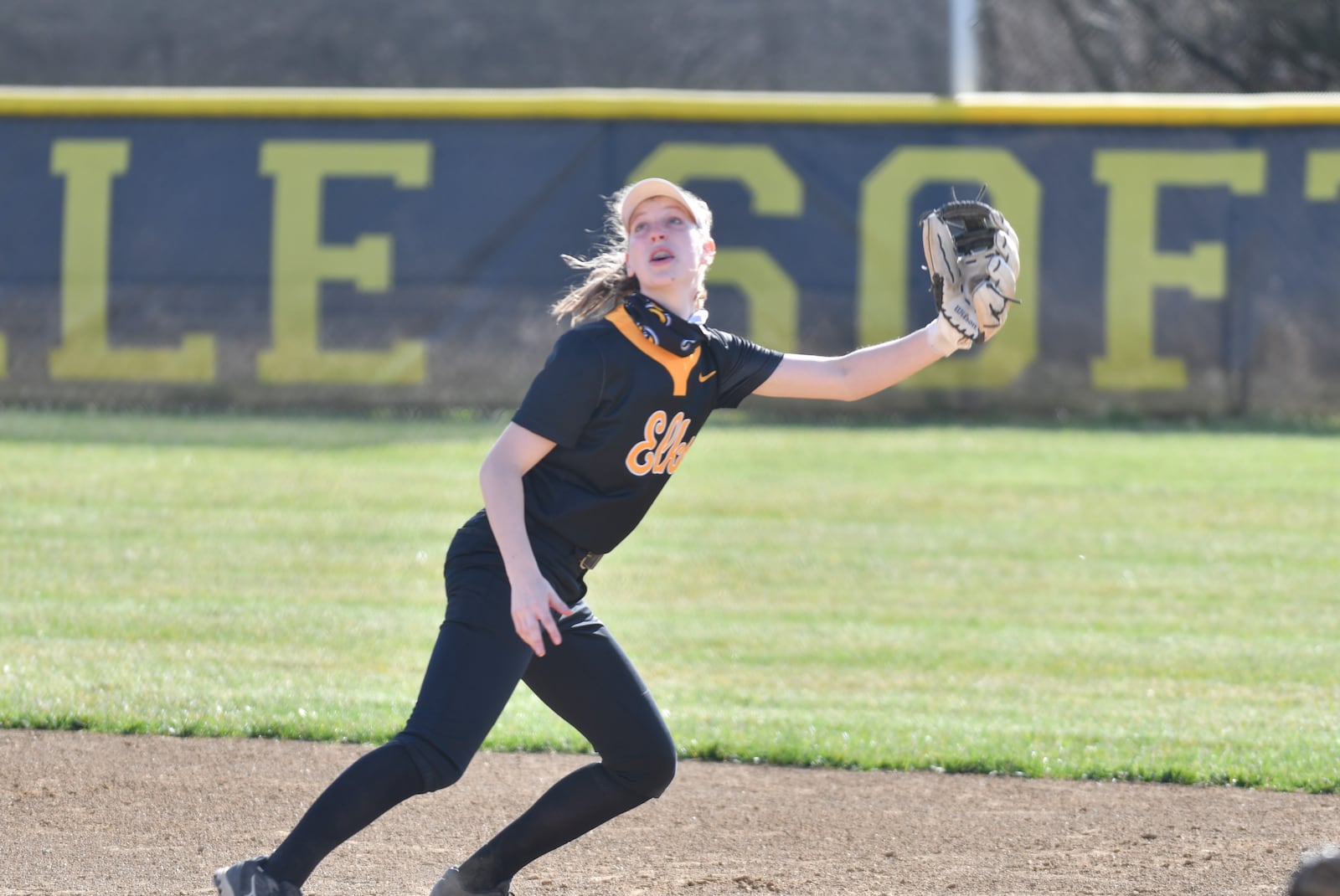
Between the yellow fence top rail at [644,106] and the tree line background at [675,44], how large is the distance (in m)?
3.82

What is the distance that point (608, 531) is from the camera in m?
3.89

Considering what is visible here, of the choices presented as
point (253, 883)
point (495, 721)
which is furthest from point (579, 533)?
point (253, 883)

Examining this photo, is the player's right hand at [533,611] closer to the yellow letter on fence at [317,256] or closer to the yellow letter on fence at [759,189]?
the yellow letter on fence at [759,189]

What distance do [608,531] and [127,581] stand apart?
511 cm

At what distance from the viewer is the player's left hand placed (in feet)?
13.2

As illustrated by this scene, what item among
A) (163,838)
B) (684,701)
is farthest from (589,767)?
(684,701)

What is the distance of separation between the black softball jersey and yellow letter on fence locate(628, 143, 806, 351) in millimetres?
9633

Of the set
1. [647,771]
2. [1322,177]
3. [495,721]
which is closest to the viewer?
[495,721]

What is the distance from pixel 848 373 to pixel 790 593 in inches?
171

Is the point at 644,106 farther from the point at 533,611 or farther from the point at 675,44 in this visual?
the point at 533,611

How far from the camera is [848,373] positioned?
13.8 ft

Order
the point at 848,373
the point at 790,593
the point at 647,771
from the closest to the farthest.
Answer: the point at 647,771 < the point at 848,373 < the point at 790,593

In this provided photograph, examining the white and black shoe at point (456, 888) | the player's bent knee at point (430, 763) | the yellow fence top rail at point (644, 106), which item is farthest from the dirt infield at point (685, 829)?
the yellow fence top rail at point (644, 106)

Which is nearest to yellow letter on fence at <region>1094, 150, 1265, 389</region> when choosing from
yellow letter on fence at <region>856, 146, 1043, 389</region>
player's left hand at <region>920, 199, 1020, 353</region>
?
yellow letter on fence at <region>856, 146, 1043, 389</region>
